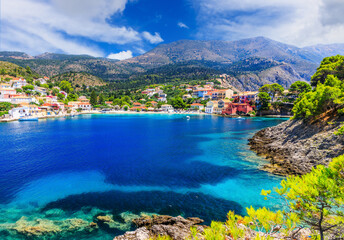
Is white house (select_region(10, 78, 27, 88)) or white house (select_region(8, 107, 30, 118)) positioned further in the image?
white house (select_region(10, 78, 27, 88))

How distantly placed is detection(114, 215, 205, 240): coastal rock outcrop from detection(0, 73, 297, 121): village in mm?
79459

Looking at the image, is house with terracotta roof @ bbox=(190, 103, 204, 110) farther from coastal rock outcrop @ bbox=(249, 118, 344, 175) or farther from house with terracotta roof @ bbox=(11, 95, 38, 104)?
house with terracotta roof @ bbox=(11, 95, 38, 104)

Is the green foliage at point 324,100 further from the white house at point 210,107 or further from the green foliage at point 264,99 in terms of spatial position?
the white house at point 210,107

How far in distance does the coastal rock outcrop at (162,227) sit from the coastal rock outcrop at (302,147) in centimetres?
1347

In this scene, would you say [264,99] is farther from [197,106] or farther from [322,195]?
[322,195]

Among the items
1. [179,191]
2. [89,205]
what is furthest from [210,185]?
[89,205]

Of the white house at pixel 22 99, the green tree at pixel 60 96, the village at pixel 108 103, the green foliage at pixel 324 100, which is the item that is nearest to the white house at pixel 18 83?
the village at pixel 108 103

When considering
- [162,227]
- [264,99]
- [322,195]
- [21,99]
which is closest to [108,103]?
[21,99]

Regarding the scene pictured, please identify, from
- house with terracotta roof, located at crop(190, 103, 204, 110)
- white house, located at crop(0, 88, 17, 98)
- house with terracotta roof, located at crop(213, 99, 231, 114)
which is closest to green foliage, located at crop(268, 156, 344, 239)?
house with terracotta roof, located at crop(213, 99, 231, 114)

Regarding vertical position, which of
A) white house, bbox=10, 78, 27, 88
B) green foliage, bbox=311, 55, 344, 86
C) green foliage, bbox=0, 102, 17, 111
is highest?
white house, bbox=10, 78, 27, 88

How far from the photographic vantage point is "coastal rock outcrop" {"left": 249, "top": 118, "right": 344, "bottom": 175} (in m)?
18.8

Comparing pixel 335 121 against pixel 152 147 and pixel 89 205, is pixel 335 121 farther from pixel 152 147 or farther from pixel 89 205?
pixel 89 205

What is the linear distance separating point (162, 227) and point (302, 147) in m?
21.8

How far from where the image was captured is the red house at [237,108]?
303 feet
